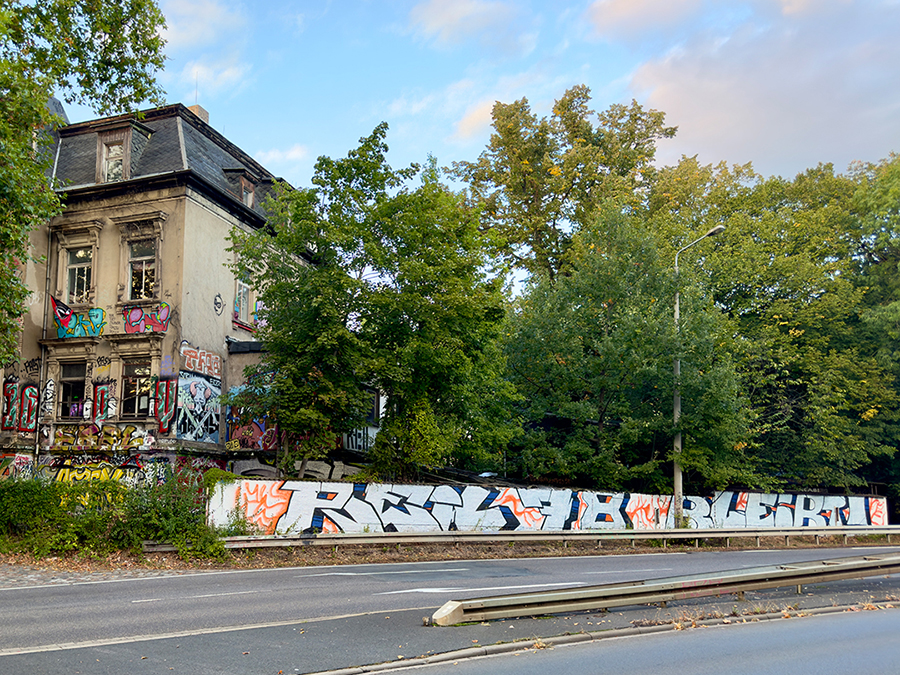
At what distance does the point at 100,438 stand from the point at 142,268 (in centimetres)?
572

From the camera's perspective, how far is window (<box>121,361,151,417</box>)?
2289 cm

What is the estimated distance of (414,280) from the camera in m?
20.1

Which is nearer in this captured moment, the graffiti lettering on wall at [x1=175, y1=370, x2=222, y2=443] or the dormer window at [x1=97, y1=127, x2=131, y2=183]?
the graffiti lettering on wall at [x1=175, y1=370, x2=222, y2=443]

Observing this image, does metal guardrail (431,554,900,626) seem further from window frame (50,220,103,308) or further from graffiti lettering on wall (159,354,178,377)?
window frame (50,220,103,308)

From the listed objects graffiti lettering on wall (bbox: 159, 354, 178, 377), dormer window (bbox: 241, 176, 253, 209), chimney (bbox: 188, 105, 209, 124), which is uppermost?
chimney (bbox: 188, 105, 209, 124)

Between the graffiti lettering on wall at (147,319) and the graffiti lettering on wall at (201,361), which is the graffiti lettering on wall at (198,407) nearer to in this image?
the graffiti lettering on wall at (201,361)

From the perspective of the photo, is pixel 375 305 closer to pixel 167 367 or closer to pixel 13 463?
pixel 167 367

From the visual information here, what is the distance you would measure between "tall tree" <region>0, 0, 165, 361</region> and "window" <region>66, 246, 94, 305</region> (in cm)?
683

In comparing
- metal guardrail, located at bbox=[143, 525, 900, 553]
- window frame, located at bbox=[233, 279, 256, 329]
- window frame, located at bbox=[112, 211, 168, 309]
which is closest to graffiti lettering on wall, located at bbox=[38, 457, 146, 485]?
window frame, located at bbox=[112, 211, 168, 309]

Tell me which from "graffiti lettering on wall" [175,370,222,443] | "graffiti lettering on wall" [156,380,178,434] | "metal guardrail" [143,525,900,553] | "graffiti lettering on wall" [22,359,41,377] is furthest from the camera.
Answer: "graffiti lettering on wall" [22,359,41,377]

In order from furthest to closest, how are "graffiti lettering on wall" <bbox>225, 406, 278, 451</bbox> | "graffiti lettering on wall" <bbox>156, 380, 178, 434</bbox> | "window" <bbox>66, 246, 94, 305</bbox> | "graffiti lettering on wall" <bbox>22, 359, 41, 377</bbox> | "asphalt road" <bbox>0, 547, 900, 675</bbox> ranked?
"window" <bbox>66, 246, 94, 305</bbox>
"graffiti lettering on wall" <bbox>225, 406, 278, 451</bbox>
"graffiti lettering on wall" <bbox>22, 359, 41, 377</bbox>
"graffiti lettering on wall" <bbox>156, 380, 178, 434</bbox>
"asphalt road" <bbox>0, 547, 900, 675</bbox>

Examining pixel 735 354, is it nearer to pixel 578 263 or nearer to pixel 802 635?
pixel 578 263

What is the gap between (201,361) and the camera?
2375 cm

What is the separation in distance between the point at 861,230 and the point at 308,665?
36.5 meters
